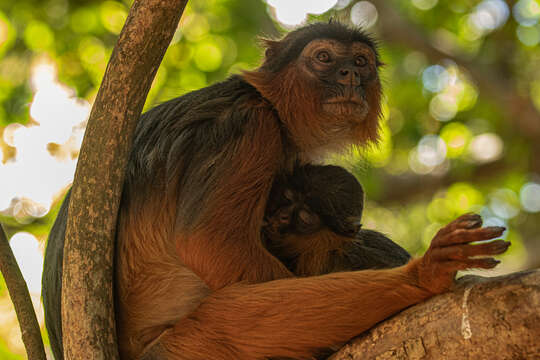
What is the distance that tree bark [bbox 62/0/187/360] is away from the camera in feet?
12.0

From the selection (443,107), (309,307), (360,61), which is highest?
(443,107)

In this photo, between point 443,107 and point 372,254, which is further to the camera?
point 443,107

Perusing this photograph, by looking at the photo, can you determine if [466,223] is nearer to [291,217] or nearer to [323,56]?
[291,217]

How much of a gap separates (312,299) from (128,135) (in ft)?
5.08

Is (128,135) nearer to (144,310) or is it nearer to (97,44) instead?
(144,310)

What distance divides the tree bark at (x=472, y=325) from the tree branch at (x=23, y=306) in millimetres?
2169

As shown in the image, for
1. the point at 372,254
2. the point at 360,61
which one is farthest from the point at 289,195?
the point at 360,61

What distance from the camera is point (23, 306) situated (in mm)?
4113

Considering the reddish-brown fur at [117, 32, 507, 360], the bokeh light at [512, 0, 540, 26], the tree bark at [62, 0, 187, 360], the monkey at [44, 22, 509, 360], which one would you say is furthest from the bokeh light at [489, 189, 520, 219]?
the tree bark at [62, 0, 187, 360]

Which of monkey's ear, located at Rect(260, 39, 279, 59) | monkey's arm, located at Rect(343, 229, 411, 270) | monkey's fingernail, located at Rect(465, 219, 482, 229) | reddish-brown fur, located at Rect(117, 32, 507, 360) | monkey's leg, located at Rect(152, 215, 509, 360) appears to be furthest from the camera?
monkey's ear, located at Rect(260, 39, 279, 59)

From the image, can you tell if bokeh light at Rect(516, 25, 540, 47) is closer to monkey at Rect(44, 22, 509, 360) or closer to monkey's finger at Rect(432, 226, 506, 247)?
monkey at Rect(44, 22, 509, 360)

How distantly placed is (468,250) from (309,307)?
1.06 metres

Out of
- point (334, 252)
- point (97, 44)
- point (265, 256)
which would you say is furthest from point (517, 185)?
point (265, 256)

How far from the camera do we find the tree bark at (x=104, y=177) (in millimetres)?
3646
